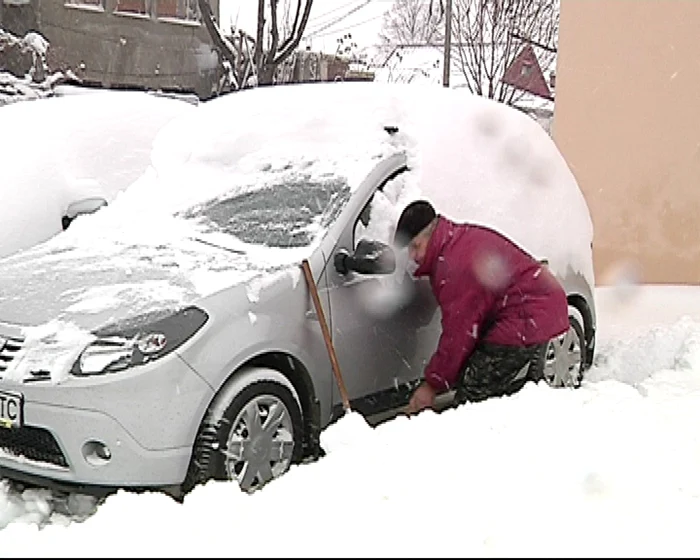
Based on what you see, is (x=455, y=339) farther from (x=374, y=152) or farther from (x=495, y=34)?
(x=495, y=34)

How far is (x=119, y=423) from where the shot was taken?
11.9 ft

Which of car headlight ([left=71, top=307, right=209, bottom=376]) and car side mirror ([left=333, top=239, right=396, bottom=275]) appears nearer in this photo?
car headlight ([left=71, top=307, right=209, bottom=376])

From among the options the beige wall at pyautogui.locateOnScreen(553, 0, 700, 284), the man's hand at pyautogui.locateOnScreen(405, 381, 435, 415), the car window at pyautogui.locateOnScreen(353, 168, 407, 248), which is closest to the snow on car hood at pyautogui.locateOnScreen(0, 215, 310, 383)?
the car window at pyautogui.locateOnScreen(353, 168, 407, 248)

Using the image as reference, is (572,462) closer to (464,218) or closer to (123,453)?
(123,453)

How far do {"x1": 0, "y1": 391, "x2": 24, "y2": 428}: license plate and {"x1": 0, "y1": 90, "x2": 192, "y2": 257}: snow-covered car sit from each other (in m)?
2.35

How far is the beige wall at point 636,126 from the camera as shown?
9031mm

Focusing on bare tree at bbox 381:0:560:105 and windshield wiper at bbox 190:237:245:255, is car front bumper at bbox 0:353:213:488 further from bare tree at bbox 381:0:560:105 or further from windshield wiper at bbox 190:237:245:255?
bare tree at bbox 381:0:560:105

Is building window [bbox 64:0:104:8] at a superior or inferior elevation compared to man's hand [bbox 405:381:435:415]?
inferior

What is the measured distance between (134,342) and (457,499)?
1.80 m

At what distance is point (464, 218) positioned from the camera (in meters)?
5.28

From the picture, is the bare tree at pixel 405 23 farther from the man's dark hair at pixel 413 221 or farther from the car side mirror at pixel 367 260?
the car side mirror at pixel 367 260

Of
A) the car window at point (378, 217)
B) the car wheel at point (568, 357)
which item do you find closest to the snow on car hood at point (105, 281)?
the car window at point (378, 217)

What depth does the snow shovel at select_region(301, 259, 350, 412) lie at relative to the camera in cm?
430

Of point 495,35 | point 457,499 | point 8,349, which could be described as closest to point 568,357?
point 8,349
